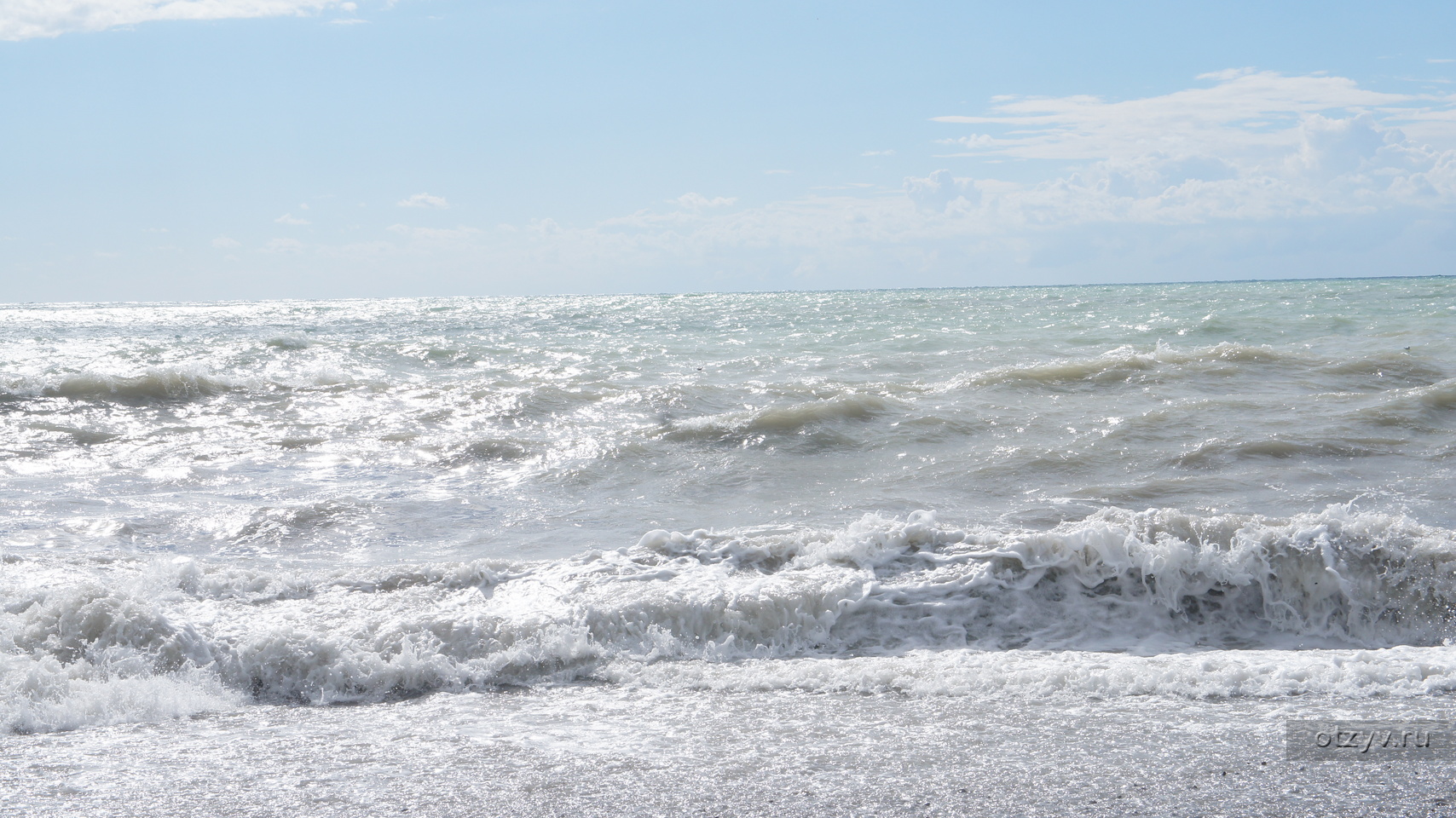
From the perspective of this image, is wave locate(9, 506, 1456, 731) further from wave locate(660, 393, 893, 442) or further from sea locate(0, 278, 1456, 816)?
wave locate(660, 393, 893, 442)

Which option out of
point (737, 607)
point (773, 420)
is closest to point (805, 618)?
point (737, 607)

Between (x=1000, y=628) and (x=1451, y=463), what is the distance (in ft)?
15.6

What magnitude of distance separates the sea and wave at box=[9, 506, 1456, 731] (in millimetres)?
20

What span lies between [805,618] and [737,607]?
324mm

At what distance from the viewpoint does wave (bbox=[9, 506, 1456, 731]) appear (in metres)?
3.69

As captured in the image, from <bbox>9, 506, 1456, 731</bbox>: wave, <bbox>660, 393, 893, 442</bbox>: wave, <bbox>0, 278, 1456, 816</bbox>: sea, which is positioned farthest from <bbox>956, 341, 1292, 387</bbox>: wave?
<bbox>9, 506, 1456, 731</bbox>: wave

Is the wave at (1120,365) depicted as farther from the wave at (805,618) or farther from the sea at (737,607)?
the wave at (805,618)

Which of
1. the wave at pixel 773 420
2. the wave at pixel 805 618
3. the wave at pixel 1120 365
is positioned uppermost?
the wave at pixel 1120 365

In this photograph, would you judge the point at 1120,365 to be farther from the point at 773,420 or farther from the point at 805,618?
the point at 805,618

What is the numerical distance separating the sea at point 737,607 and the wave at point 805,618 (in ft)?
0.07

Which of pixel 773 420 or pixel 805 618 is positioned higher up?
pixel 773 420

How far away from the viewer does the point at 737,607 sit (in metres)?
4.46

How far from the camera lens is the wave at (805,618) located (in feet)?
12.1

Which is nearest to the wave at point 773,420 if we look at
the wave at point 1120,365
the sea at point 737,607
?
the sea at point 737,607
